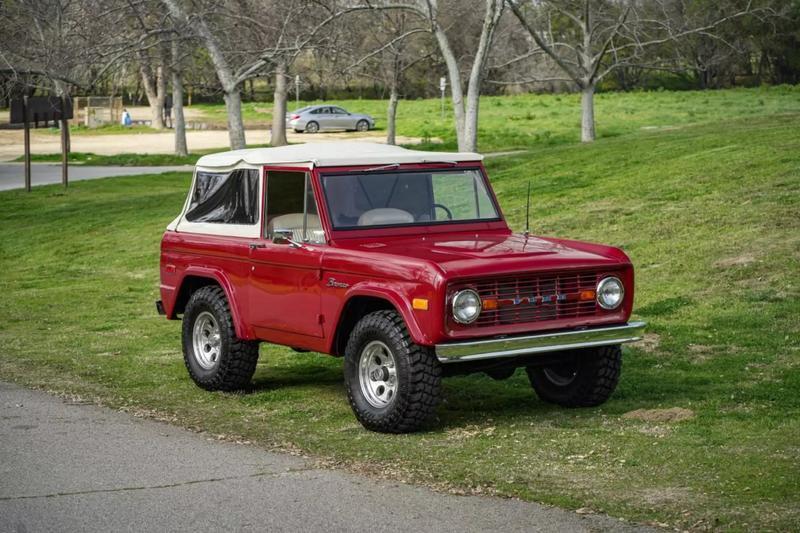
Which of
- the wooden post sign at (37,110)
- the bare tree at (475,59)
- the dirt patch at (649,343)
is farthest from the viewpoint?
the wooden post sign at (37,110)

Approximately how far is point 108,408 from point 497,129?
38.8 meters

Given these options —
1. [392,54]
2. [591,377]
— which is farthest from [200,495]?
[392,54]

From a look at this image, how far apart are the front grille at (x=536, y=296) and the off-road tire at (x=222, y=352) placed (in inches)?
98.4

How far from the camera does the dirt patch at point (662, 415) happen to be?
28.8 feet

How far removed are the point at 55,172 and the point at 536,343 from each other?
31.0m

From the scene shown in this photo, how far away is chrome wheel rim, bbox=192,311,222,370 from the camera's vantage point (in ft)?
34.3

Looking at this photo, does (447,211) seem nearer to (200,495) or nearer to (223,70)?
(200,495)

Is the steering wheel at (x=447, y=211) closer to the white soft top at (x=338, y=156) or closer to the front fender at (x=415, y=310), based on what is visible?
the white soft top at (x=338, y=156)

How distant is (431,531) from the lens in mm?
6281

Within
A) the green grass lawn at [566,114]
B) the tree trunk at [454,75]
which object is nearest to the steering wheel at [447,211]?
the tree trunk at [454,75]

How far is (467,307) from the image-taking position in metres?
8.28

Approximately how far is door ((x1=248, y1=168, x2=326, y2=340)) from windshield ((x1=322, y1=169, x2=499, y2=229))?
0.20m

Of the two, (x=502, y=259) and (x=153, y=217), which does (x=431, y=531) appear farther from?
(x=153, y=217)

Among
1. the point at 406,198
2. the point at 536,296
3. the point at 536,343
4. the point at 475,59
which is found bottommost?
the point at 536,343
